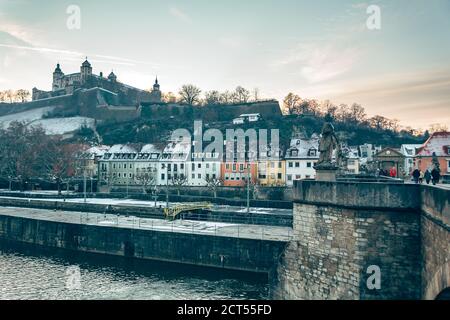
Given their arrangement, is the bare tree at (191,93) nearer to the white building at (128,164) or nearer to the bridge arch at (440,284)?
the white building at (128,164)

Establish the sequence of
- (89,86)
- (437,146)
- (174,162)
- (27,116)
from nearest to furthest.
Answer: (437,146), (174,162), (89,86), (27,116)

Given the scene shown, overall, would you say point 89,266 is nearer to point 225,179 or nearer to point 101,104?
point 225,179

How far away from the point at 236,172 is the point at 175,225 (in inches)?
1133

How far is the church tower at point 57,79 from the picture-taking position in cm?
13788

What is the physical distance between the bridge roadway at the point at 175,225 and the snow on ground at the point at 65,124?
69768mm

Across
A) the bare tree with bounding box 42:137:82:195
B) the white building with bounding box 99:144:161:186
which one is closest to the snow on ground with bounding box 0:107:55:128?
the bare tree with bounding box 42:137:82:195

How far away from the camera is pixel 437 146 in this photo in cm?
3909

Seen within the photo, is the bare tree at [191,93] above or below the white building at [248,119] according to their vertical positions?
above

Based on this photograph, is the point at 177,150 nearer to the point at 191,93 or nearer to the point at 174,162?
the point at 174,162

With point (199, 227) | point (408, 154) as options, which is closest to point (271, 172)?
point (408, 154)

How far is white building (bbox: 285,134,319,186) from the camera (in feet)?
185

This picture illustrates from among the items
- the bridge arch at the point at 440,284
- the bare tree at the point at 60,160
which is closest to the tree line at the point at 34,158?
the bare tree at the point at 60,160

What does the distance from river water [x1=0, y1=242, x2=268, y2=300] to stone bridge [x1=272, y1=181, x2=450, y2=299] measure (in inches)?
374

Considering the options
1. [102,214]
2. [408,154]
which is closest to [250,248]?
[102,214]
